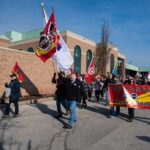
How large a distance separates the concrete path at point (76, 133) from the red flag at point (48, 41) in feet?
9.25

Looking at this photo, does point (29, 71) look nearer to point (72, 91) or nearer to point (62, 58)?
point (62, 58)

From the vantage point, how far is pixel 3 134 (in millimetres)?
6641

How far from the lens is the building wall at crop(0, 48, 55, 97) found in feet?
44.9

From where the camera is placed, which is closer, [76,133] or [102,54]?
[76,133]

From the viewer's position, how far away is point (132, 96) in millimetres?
9062

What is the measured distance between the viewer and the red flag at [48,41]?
1027 cm

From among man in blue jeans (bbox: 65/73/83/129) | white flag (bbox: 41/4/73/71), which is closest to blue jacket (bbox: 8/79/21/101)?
white flag (bbox: 41/4/73/71)

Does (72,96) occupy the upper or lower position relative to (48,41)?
lower

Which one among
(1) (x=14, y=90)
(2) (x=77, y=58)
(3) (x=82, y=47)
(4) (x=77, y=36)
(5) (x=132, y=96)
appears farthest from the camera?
(3) (x=82, y=47)

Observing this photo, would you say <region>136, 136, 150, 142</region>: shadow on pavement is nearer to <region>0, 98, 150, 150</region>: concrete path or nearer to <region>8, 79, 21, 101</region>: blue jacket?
<region>0, 98, 150, 150</region>: concrete path

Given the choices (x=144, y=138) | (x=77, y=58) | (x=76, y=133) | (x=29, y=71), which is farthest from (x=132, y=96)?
(x=77, y=58)

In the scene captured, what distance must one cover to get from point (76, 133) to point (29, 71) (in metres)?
9.57

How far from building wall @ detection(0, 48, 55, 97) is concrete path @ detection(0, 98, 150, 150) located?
5388mm

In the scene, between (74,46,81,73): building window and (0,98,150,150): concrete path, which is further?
(74,46,81,73): building window
